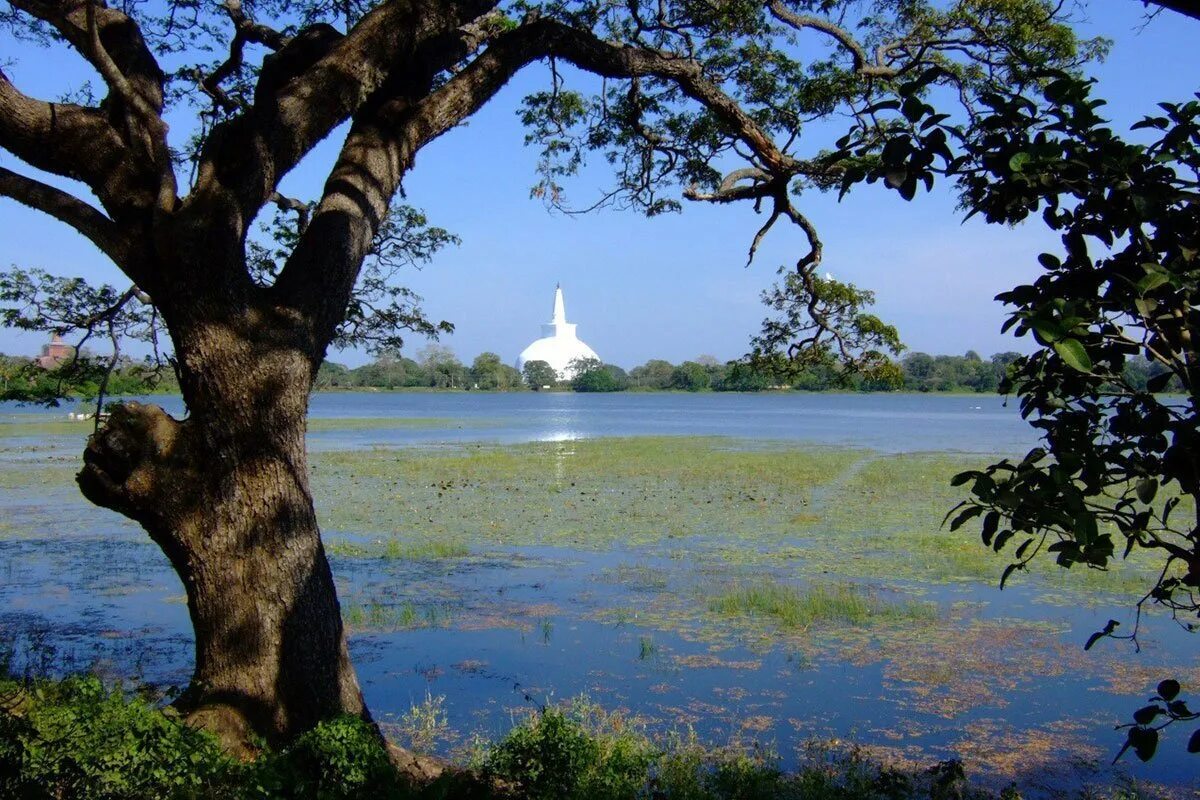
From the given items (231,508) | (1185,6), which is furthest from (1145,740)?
(231,508)

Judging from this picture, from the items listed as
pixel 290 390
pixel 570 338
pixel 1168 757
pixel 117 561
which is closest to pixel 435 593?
pixel 117 561

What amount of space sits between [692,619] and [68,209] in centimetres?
531

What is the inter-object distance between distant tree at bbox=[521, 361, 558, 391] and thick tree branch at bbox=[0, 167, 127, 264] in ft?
300

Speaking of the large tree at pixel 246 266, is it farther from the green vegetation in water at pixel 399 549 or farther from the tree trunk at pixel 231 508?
the green vegetation in water at pixel 399 549

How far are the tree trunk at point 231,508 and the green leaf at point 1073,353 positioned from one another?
9.99 feet

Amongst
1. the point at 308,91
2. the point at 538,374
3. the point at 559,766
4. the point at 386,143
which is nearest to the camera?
the point at 559,766

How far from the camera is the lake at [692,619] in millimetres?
5594

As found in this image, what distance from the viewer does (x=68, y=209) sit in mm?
3695

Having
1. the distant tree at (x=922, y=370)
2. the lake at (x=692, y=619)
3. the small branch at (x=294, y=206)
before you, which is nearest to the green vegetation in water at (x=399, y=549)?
the lake at (x=692, y=619)

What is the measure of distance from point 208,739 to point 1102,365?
2832mm

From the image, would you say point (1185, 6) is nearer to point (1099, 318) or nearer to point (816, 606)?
point (1099, 318)

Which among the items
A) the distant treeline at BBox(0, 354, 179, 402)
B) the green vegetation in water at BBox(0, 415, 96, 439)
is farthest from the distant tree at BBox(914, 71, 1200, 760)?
the green vegetation in water at BBox(0, 415, 96, 439)

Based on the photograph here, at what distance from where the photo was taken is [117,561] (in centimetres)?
982

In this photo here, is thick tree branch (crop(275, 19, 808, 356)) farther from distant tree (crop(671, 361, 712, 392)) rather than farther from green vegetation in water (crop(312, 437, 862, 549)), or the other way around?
distant tree (crop(671, 361, 712, 392))
